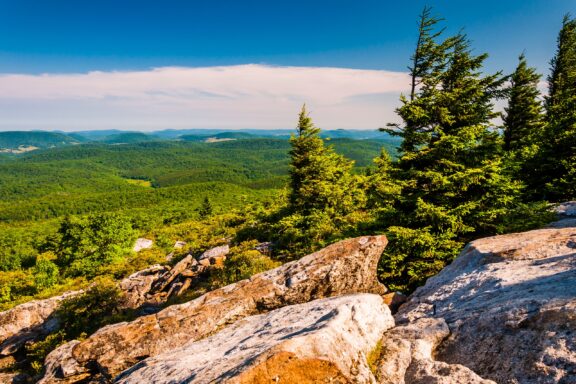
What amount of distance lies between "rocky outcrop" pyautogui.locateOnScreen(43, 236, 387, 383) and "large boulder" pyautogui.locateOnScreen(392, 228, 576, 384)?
8.17 feet

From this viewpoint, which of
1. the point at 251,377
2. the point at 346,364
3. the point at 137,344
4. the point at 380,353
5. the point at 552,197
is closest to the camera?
the point at 251,377

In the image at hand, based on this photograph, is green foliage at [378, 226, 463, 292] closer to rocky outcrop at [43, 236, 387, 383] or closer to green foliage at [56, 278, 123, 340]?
rocky outcrop at [43, 236, 387, 383]

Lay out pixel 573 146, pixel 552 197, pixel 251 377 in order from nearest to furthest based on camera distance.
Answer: pixel 251 377
pixel 573 146
pixel 552 197

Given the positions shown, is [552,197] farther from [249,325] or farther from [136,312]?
[136,312]

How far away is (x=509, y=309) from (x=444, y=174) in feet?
28.3

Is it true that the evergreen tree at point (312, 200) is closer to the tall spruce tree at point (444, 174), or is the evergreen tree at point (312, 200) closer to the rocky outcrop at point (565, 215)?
the tall spruce tree at point (444, 174)

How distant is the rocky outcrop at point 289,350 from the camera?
18.6 feet

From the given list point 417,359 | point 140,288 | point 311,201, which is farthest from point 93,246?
point 417,359

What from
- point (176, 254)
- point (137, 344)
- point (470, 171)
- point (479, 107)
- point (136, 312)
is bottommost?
point (176, 254)

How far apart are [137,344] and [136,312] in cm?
993

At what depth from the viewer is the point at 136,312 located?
18.7 metres

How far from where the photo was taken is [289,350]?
5832 millimetres

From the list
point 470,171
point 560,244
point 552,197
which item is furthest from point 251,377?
point 552,197

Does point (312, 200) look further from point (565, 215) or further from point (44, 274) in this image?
point (44, 274)
